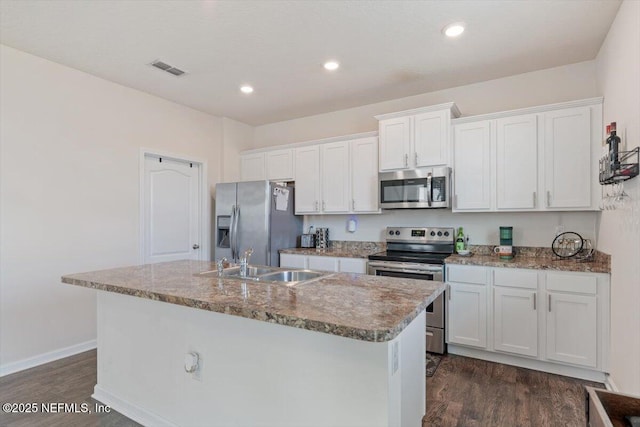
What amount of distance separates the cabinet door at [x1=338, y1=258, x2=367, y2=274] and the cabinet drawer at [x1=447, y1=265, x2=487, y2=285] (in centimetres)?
89

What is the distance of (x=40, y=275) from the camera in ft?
9.99

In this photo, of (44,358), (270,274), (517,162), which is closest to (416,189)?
(517,162)

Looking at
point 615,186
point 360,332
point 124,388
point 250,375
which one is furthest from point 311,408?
point 615,186

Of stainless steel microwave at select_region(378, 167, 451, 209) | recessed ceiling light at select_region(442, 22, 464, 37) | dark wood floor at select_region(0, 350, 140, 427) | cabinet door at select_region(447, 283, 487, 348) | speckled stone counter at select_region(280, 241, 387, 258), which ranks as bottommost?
dark wood floor at select_region(0, 350, 140, 427)

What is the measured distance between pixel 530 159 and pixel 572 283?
1.13 m

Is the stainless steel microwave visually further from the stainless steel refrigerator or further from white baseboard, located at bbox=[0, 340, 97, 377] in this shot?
white baseboard, located at bbox=[0, 340, 97, 377]

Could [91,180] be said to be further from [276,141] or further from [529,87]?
[529,87]

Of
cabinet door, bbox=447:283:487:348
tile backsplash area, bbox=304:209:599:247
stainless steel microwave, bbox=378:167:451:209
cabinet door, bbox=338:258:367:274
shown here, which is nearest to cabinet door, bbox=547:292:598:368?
cabinet door, bbox=447:283:487:348

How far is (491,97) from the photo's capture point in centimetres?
355

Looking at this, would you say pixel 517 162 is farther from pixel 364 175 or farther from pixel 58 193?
pixel 58 193

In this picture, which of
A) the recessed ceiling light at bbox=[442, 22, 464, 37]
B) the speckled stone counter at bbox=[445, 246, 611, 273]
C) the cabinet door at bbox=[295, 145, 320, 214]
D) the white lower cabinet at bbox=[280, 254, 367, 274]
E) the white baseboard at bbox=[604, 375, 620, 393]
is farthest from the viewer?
the cabinet door at bbox=[295, 145, 320, 214]

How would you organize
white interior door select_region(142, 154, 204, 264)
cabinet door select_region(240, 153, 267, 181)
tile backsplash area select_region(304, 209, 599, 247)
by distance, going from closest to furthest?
tile backsplash area select_region(304, 209, 599, 247) < white interior door select_region(142, 154, 204, 264) < cabinet door select_region(240, 153, 267, 181)

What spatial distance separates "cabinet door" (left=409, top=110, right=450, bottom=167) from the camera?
338cm

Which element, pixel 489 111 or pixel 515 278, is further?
pixel 489 111
